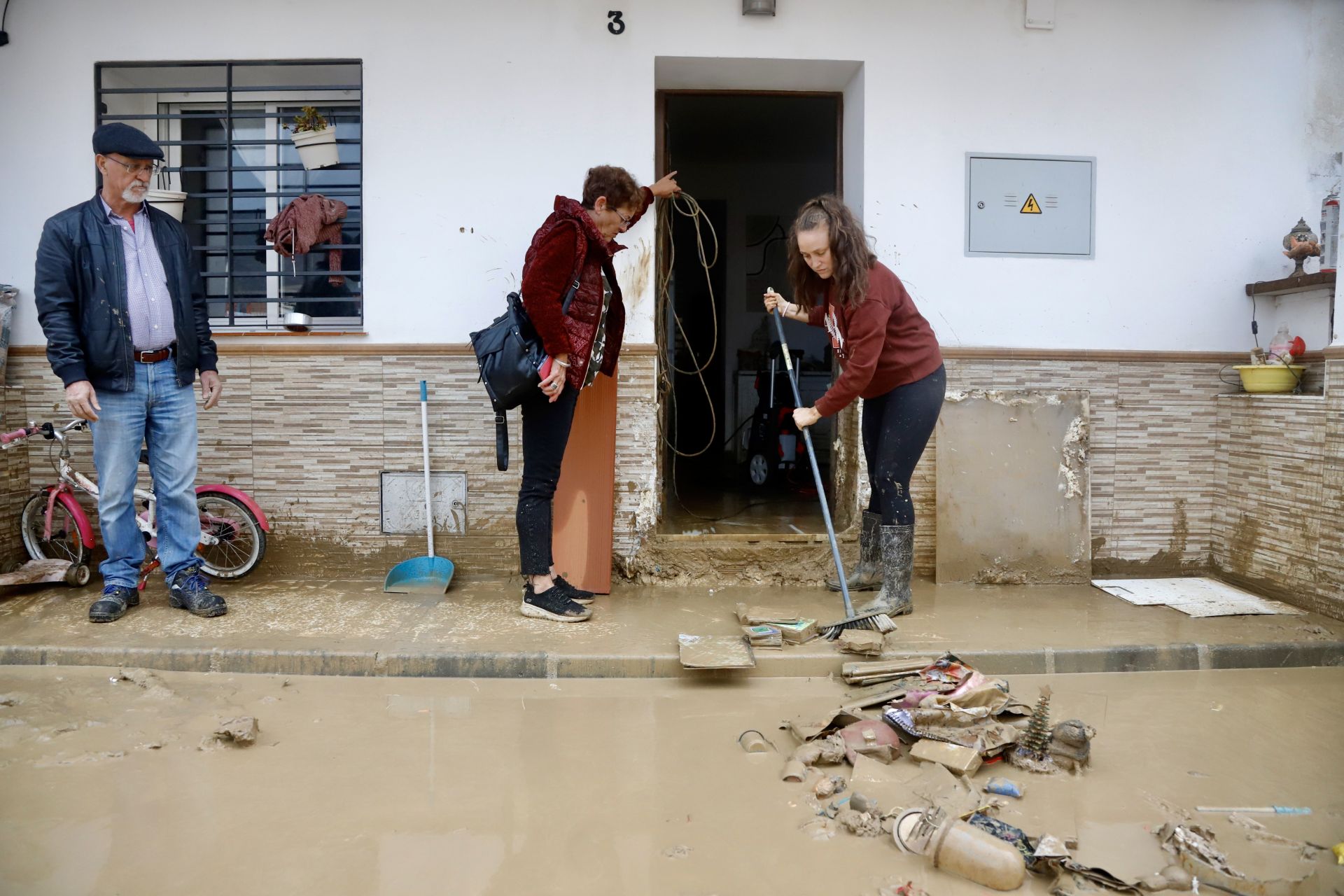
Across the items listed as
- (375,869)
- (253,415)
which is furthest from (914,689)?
(253,415)

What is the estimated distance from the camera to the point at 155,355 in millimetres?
4336

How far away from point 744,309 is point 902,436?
6411mm

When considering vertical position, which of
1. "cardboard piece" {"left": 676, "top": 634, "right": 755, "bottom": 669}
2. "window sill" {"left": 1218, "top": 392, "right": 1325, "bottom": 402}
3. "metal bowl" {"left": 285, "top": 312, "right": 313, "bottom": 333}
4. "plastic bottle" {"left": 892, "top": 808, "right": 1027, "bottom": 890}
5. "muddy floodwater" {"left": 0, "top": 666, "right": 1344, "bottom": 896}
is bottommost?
"muddy floodwater" {"left": 0, "top": 666, "right": 1344, "bottom": 896}

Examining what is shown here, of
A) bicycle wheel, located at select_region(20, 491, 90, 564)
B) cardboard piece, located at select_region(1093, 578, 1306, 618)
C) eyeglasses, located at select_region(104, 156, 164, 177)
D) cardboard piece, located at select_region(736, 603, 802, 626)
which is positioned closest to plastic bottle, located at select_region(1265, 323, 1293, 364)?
cardboard piece, located at select_region(1093, 578, 1306, 618)

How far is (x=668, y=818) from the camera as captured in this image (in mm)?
2705

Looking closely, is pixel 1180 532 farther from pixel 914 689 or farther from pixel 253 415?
pixel 253 415

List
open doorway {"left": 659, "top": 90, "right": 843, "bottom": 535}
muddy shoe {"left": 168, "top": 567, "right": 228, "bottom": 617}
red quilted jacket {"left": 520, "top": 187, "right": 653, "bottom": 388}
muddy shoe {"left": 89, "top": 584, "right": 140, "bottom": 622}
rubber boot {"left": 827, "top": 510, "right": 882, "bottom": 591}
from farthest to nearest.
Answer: open doorway {"left": 659, "top": 90, "right": 843, "bottom": 535} → rubber boot {"left": 827, "top": 510, "right": 882, "bottom": 591} → muddy shoe {"left": 168, "top": 567, "right": 228, "bottom": 617} → muddy shoe {"left": 89, "top": 584, "right": 140, "bottom": 622} → red quilted jacket {"left": 520, "top": 187, "right": 653, "bottom": 388}

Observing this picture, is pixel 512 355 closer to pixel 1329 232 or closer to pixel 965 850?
pixel 965 850

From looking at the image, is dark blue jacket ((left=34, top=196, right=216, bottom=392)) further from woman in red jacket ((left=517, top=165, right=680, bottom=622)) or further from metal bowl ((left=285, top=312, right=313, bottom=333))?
woman in red jacket ((left=517, top=165, right=680, bottom=622))

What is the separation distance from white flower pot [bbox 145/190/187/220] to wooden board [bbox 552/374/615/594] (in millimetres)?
2467

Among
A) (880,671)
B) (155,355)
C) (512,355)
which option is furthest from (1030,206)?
(155,355)

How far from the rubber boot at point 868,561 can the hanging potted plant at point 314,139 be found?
11.4ft

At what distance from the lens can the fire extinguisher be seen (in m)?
4.99

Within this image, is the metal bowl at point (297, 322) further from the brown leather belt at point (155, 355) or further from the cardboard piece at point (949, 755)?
the cardboard piece at point (949, 755)
